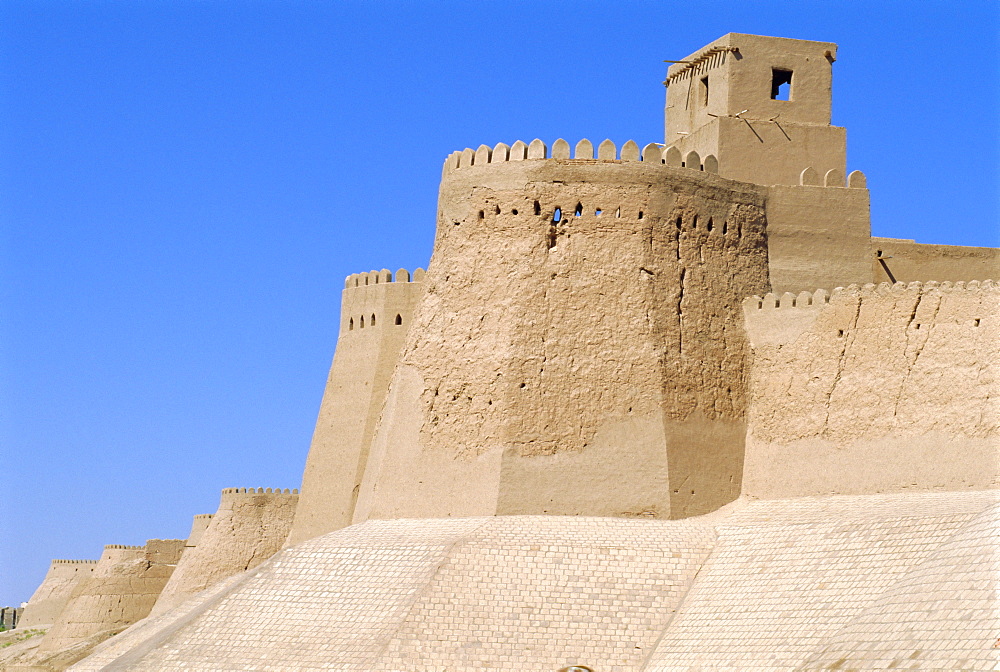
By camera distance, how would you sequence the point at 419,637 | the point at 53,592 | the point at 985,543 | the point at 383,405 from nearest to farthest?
the point at 985,543
the point at 419,637
the point at 383,405
the point at 53,592

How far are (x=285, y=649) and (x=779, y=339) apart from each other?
9822 millimetres

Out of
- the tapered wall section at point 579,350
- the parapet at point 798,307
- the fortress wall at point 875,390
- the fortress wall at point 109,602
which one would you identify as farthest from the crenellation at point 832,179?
→ the fortress wall at point 109,602

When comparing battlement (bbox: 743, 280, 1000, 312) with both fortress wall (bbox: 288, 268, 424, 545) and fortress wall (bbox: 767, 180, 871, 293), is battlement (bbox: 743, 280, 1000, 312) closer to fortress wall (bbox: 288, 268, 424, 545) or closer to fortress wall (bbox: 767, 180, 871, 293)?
fortress wall (bbox: 767, 180, 871, 293)

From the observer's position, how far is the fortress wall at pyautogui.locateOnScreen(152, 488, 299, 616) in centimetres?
3997

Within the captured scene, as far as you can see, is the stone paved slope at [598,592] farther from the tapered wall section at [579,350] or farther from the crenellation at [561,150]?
the crenellation at [561,150]

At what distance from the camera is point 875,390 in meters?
26.7

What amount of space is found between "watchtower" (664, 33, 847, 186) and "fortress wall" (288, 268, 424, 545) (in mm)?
6664

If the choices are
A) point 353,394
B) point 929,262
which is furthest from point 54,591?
point 929,262

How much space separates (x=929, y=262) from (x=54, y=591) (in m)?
38.5

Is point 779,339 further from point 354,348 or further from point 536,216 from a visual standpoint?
point 354,348

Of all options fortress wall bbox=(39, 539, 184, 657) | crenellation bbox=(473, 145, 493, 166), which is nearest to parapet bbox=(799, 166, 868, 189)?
crenellation bbox=(473, 145, 493, 166)

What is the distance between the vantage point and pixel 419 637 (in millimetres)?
25047

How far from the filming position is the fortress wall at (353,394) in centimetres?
3375

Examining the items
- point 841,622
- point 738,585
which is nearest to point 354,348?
point 738,585
